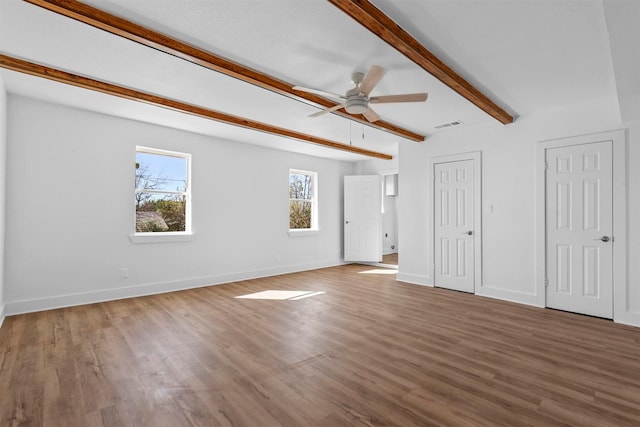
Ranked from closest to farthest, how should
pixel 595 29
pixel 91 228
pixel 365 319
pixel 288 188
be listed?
pixel 595 29 < pixel 365 319 < pixel 91 228 < pixel 288 188

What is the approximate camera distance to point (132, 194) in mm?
4520

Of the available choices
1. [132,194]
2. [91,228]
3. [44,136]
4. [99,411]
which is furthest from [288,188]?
[99,411]

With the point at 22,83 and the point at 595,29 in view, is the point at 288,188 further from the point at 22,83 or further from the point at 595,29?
the point at 595,29

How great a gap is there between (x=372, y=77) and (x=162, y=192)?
3728mm

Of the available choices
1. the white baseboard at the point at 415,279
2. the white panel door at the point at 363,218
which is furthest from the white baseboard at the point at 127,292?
the white baseboard at the point at 415,279

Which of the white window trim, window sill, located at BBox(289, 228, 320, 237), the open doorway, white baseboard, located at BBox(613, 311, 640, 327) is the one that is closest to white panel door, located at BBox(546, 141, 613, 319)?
white baseboard, located at BBox(613, 311, 640, 327)

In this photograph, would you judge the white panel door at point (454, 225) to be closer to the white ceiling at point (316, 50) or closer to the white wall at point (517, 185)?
the white wall at point (517, 185)

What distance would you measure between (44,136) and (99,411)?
11.7ft

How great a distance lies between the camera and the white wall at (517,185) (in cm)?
353

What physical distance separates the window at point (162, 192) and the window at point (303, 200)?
223 cm

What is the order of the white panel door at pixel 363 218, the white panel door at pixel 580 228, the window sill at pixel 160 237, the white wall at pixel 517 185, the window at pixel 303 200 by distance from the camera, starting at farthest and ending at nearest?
the white panel door at pixel 363 218 → the window at pixel 303 200 → the window sill at pixel 160 237 → the white panel door at pixel 580 228 → the white wall at pixel 517 185

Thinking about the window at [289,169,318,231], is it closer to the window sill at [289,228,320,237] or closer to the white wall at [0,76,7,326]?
the window sill at [289,228,320,237]

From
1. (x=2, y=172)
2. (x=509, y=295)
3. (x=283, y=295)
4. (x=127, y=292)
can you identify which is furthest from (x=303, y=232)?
(x=2, y=172)

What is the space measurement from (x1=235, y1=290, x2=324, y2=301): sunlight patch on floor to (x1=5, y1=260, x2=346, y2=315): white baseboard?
1.02 meters
